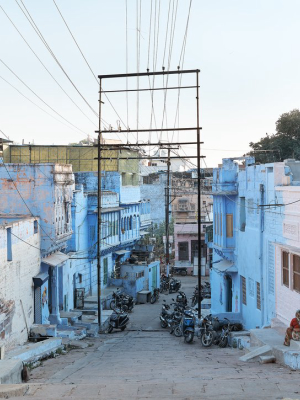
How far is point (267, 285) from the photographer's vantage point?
20688 mm

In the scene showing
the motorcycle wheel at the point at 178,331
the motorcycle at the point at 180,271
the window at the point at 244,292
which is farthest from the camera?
the motorcycle at the point at 180,271

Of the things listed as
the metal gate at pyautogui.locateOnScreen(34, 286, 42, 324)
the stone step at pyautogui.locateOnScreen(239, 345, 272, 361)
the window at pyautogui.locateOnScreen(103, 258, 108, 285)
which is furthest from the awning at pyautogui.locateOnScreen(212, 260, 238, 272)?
the stone step at pyautogui.locateOnScreen(239, 345, 272, 361)

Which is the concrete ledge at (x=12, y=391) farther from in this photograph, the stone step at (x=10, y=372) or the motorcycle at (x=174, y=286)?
the motorcycle at (x=174, y=286)

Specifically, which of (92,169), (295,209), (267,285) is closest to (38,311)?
(267,285)

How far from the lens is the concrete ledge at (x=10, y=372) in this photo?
1015cm

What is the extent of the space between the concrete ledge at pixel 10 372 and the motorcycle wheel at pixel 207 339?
8.95 m

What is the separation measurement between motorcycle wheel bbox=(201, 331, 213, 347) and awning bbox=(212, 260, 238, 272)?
306 inches

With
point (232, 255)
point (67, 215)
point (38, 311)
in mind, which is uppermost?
point (67, 215)

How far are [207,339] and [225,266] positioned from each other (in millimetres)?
8665

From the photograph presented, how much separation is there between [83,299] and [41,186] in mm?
10371

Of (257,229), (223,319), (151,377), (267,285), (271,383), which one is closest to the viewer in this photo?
(271,383)

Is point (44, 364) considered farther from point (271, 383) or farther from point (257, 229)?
point (257, 229)

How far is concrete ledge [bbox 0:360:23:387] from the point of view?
400 inches

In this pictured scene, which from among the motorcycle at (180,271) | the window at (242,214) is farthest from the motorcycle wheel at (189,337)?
the motorcycle at (180,271)
